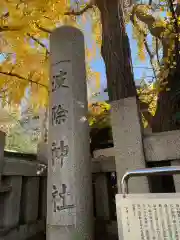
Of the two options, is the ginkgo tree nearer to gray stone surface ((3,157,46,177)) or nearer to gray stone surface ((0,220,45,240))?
gray stone surface ((3,157,46,177))

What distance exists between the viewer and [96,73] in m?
7.64

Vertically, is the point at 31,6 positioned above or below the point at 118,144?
above

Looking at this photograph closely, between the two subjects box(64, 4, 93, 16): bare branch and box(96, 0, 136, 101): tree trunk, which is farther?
box(64, 4, 93, 16): bare branch

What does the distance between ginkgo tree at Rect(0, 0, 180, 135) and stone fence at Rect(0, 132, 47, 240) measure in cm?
209

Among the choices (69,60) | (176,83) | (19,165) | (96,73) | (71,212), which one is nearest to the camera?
(71,212)

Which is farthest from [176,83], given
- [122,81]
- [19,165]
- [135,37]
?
[19,165]

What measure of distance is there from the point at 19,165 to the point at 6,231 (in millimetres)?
1071

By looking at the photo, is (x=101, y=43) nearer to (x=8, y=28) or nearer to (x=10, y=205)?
(x=8, y=28)

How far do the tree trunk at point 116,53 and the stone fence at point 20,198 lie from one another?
2093mm

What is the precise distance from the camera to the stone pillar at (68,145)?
3.28m

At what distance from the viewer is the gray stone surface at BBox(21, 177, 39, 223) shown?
405cm

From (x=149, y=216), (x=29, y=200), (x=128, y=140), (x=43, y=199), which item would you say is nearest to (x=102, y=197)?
(x=43, y=199)

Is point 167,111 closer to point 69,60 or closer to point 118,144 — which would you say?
point 118,144

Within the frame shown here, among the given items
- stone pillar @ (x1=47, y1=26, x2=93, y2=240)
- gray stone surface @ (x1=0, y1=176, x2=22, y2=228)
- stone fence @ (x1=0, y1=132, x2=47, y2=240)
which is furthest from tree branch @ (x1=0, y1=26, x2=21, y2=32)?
gray stone surface @ (x1=0, y1=176, x2=22, y2=228)
